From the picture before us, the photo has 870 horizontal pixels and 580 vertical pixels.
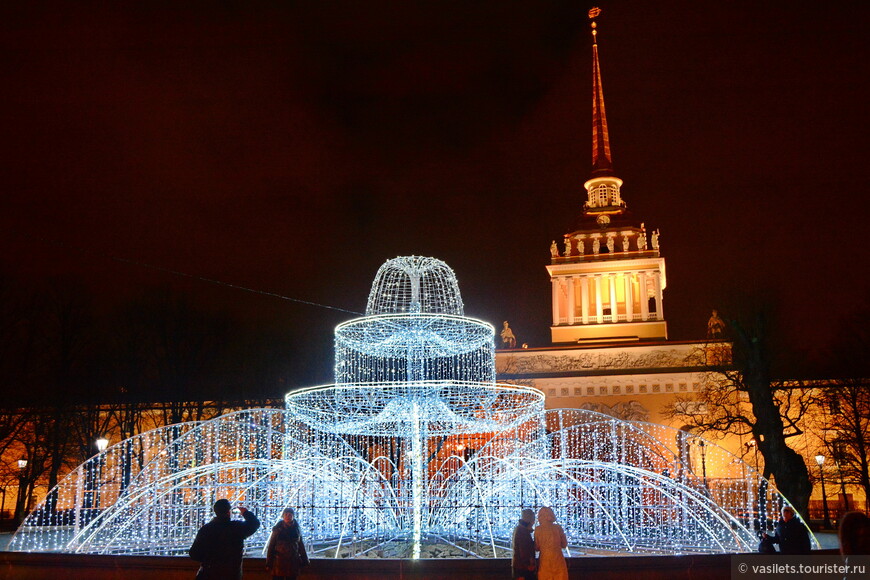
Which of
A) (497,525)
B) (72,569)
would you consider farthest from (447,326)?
(72,569)

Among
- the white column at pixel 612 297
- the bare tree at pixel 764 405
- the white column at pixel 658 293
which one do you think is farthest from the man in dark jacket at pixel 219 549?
the white column at pixel 658 293

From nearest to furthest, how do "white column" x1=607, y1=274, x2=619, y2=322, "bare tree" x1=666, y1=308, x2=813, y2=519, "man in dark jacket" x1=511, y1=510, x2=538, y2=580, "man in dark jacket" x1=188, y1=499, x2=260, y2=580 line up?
"man in dark jacket" x1=188, y1=499, x2=260, y2=580 → "man in dark jacket" x1=511, y1=510, x2=538, y2=580 → "bare tree" x1=666, y1=308, x2=813, y2=519 → "white column" x1=607, y1=274, x2=619, y2=322

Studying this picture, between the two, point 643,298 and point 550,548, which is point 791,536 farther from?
point 643,298

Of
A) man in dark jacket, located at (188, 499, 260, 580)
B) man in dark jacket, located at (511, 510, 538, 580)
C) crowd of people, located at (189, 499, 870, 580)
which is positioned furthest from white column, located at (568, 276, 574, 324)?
man in dark jacket, located at (188, 499, 260, 580)

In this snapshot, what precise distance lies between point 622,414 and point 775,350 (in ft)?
57.0

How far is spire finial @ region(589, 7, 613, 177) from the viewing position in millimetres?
58188

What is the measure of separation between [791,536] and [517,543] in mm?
3342

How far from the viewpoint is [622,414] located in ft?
143

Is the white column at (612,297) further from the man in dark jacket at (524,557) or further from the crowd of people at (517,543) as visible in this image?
the man in dark jacket at (524,557)

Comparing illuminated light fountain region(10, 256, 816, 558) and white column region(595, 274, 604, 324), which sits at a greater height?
white column region(595, 274, 604, 324)

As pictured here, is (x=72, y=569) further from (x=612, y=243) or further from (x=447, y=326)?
(x=612, y=243)

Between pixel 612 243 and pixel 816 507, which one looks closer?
pixel 816 507

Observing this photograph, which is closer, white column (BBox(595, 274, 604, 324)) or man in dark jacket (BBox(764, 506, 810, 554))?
man in dark jacket (BBox(764, 506, 810, 554))

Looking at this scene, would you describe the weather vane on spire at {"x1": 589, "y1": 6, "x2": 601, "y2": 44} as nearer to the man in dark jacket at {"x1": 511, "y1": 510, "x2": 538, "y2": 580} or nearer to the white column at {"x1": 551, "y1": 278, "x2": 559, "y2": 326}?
the white column at {"x1": 551, "y1": 278, "x2": 559, "y2": 326}
